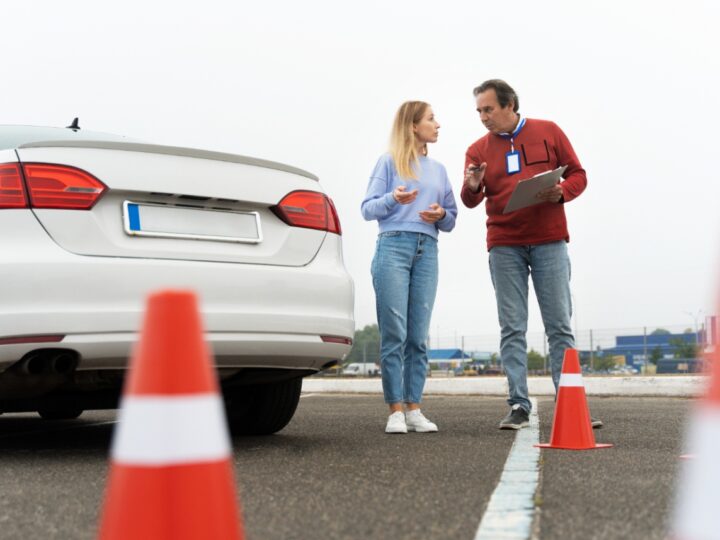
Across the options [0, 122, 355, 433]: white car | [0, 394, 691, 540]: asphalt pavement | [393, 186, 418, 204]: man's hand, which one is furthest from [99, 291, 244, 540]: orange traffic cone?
[393, 186, 418, 204]: man's hand

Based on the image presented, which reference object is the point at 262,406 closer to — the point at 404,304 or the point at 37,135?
the point at 404,304

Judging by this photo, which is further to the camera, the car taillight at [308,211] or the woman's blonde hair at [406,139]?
the woman's blonde hair at [406,139]

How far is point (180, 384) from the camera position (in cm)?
179

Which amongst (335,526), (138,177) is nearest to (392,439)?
(138,177)

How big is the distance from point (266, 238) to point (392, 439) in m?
1.32

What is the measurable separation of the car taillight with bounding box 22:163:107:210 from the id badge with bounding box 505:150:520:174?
8.58ft

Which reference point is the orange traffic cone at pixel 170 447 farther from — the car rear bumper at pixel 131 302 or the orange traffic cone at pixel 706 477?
the car rear bumper at pixel 131 302

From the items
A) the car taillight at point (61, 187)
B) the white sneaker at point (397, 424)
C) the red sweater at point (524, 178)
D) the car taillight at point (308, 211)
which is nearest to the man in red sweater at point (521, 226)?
the red sweater at point (524, 178)

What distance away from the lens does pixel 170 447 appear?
5.68 feet

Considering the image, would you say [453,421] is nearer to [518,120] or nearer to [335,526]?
[518,120]

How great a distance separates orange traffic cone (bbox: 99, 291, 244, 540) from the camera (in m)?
1.71

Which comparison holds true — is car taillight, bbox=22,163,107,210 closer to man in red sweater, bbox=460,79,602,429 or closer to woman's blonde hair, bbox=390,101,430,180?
woman's blonde hair, bbox=390,101,430,180

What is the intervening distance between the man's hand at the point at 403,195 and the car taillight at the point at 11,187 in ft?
6.89

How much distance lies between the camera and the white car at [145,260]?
3.57m
